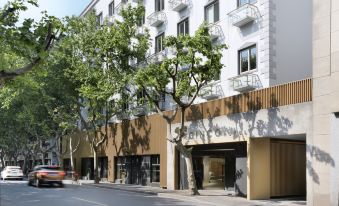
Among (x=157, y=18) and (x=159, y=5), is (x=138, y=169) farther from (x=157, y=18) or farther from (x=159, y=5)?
(x=159, y=5)

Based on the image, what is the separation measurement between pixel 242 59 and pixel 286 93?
5.81 meters

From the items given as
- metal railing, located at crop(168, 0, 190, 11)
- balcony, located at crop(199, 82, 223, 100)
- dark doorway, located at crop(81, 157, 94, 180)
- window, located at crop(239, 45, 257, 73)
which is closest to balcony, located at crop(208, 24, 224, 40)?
window, located at crop(239, 45, 257, 73)

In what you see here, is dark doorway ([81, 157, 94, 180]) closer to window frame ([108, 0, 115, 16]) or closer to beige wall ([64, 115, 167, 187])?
beige wall ([64, 115, 167, 187])

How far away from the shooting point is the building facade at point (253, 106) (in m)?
22.9

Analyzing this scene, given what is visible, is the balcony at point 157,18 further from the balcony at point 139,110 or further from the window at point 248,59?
the window at point 248,59

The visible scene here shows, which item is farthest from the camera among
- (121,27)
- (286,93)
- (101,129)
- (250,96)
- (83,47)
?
(101,129)

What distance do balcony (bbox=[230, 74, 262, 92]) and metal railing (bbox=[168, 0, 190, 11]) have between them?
832 centimetres

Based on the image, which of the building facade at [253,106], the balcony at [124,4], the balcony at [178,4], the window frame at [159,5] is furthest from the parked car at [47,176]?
the balcony at [124,4]

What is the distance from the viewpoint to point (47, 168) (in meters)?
34.7

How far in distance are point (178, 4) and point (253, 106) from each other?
38.2 ft

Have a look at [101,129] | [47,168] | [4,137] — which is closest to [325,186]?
[47,168]

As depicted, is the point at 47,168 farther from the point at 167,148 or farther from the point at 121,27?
the point at 121,27

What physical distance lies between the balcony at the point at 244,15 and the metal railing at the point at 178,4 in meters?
5.83

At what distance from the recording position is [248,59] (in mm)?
26797
